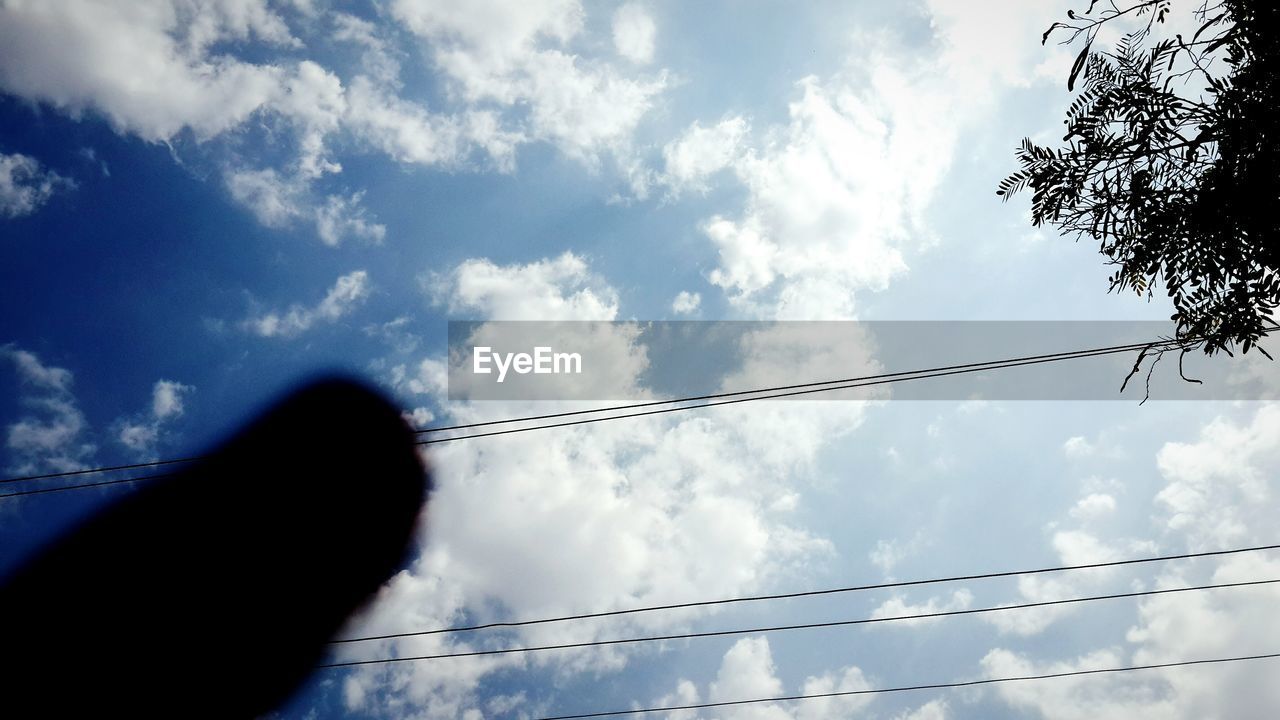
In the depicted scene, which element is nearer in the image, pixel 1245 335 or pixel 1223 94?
pixel 1223 94

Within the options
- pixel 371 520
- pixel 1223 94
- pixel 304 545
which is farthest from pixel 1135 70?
pixel 304 545

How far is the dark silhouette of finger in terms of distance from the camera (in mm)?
12391

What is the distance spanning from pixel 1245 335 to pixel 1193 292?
56 centimetres

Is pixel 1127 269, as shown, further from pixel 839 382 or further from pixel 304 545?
pixel 304 545

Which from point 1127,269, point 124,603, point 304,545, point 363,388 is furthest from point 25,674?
point 1127,269

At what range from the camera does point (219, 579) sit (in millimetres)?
13523

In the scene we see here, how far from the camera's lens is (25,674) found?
40.5 ft

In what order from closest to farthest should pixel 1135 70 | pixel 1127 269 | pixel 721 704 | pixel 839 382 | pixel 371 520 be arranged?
pixel 1135 70
pixel 1127 269
pixel 839 382
pixel 721 704
pixel 371 520

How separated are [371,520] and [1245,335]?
54.8 ft

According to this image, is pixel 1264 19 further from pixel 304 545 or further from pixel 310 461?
pixel 304 545

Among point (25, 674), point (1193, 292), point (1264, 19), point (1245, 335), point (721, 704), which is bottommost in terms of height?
point (721, 704)

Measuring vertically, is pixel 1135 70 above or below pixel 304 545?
above

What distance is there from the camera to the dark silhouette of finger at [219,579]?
488 inches

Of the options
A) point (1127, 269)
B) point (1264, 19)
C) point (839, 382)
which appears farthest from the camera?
point (839, 382)
